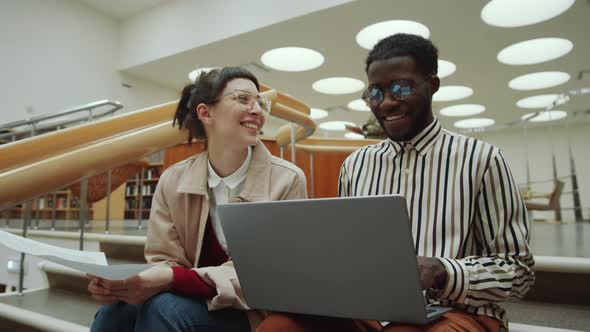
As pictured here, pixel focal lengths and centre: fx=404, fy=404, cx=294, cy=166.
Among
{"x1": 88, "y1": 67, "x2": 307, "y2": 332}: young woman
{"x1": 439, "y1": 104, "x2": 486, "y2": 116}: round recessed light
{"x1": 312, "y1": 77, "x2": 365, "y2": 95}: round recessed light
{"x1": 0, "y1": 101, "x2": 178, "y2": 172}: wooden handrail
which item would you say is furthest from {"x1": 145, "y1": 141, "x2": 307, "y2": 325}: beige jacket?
{"x1": 439, "y1": 104, "x2": 486, "y2": 116}: round recessed light

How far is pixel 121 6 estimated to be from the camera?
23.3 ft

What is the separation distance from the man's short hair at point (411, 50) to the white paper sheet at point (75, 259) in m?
0.70

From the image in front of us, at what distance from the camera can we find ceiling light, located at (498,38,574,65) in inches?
208

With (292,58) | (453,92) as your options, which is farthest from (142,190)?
(453,92)

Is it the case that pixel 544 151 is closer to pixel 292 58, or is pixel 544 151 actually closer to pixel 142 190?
pixel 292 58

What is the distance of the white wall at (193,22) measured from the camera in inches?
223

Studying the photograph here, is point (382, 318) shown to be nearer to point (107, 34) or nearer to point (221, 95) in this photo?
point (221, 95)

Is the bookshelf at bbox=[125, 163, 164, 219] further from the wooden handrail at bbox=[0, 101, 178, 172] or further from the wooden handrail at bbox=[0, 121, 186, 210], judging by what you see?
the wooden handrail at bbox=[0, 121, 186, 210]

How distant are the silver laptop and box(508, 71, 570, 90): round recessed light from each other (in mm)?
7124

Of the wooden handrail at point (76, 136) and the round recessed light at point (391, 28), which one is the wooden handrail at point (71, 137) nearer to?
the wooden handrail at point (76, 136)

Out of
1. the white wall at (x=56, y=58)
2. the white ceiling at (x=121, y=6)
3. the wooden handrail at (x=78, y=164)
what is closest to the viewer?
the wooden handrail at (x=78, y=164)

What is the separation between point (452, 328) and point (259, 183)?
639 millimetres

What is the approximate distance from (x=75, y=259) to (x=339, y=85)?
6.51m

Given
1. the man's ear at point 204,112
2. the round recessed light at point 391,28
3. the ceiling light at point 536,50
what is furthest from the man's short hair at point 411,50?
the ceiling light at point 536,50
